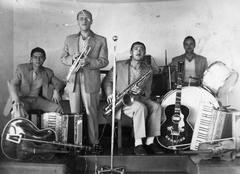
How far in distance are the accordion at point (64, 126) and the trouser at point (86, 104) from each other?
0.11 m

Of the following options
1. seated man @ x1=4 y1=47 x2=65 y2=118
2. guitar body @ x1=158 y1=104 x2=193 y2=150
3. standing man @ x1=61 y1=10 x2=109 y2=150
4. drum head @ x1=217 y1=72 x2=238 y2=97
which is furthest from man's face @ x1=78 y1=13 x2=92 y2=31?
drum head @ x1=217 y1=72 x2=238 y2=97

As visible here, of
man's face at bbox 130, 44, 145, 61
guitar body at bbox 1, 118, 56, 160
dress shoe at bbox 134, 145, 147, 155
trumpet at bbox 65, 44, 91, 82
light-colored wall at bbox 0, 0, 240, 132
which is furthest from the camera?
man's face at bbox 130, 44, 145, 61

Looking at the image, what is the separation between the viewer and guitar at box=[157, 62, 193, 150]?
7.79 feet

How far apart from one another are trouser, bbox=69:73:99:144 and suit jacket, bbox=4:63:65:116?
0.42 ft

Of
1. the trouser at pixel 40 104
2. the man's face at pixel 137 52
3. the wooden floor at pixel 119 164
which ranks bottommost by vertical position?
the wooden floor at pixel 119 164

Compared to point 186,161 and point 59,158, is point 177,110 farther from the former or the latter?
point 59,158

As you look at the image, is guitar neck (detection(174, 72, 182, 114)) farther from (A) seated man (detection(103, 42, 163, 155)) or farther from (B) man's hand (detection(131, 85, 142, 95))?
(B) man's hand (detection(131, 85, 142, 95))

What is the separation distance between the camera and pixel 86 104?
2.31 m

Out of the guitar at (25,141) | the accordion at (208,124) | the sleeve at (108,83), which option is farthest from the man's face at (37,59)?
the accordion at (208,124)

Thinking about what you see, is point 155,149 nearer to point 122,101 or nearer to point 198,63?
point 122,101

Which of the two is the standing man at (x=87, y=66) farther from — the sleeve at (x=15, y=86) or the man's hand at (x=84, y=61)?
the sleeve at (x=15, y=86)

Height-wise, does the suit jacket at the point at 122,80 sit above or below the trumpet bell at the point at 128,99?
above

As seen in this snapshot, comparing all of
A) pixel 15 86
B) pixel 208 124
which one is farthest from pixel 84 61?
pixel 208 124

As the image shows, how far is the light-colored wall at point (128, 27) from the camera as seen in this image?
2.08m
